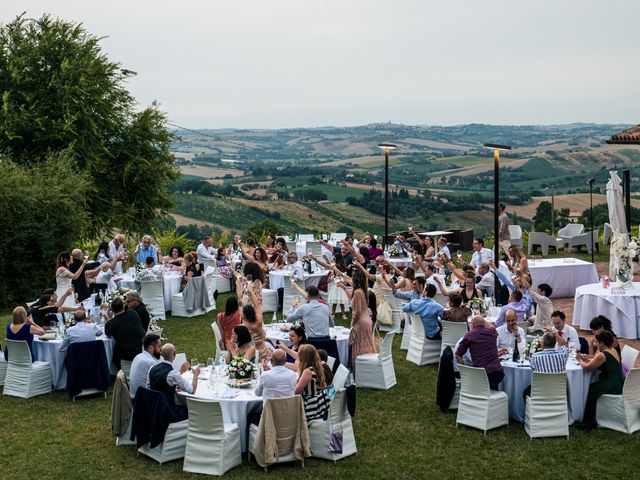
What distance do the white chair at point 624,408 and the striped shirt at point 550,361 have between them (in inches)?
25.1

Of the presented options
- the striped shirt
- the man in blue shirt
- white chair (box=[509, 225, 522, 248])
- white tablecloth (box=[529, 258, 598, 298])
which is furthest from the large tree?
the striped shirt

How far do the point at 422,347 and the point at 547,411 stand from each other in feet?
10.8

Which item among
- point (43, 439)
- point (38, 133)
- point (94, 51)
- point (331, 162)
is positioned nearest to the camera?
point (43, 439)

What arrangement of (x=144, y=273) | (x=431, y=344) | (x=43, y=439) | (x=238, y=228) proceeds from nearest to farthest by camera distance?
(x=43, y=439) → (x=431, y=344) → (x=144, y=273) → (x=238, y=228)

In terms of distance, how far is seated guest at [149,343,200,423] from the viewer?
332 inches

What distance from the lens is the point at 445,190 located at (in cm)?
6894

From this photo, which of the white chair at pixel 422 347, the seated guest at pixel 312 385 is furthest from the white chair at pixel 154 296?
the seated guest at pixel 312 385

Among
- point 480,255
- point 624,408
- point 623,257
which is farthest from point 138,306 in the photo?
point 623,257

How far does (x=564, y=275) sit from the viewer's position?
57.6 feet

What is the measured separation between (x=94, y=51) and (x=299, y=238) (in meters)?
12.8

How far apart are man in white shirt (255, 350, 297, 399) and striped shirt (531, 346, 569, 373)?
2.91 m

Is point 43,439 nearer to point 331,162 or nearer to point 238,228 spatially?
point 238,228

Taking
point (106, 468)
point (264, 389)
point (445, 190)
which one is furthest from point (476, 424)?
point (445, 190)

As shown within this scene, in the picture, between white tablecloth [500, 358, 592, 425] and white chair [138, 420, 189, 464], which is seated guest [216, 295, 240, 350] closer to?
white chair [138, 420, 189, 464]
